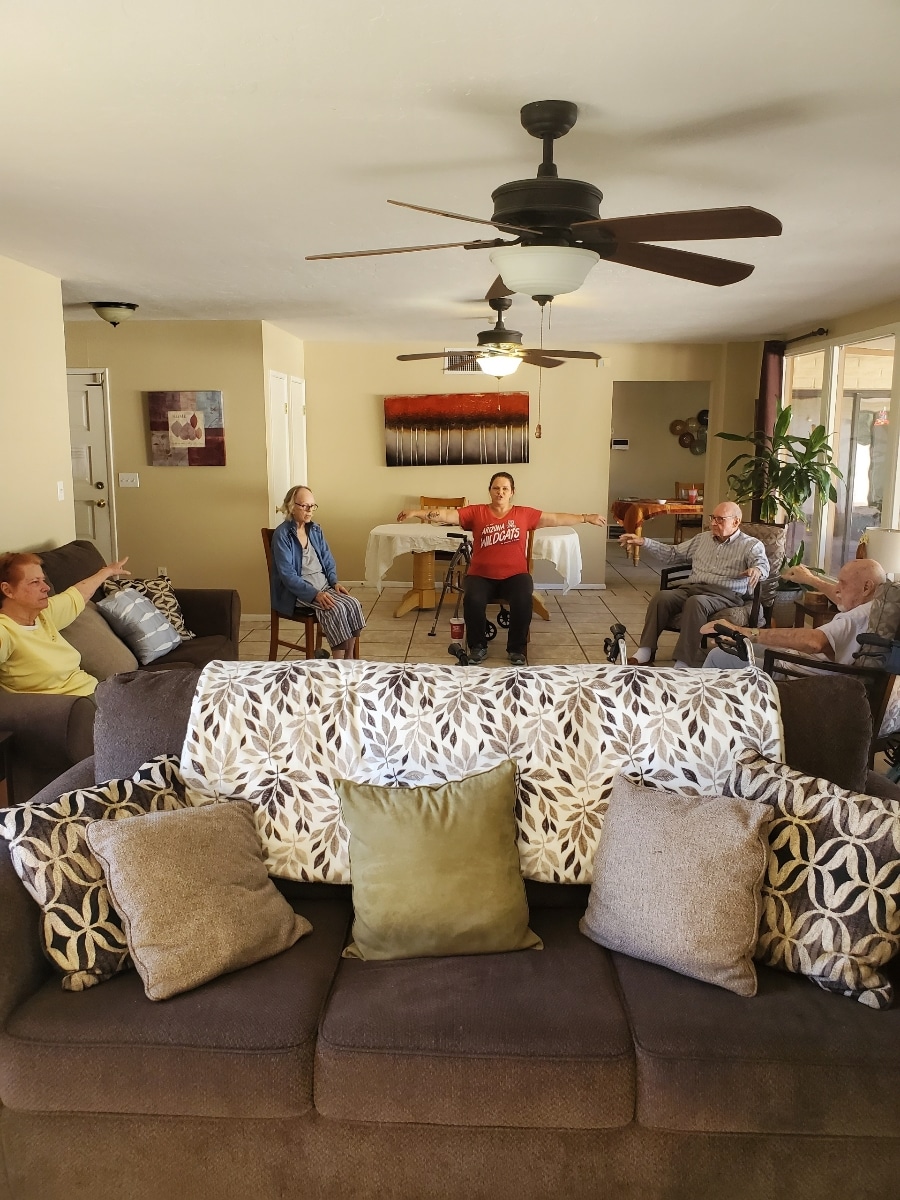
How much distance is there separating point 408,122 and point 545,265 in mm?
541

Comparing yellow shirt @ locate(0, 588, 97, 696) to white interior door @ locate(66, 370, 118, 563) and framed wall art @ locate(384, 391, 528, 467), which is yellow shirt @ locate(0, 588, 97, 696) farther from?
framed wall art @ locate(384, 391, 528, 467)

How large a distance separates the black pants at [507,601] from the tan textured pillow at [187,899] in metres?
3.93

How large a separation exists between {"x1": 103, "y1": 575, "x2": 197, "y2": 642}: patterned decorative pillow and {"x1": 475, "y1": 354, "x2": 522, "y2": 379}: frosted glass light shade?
239 centimetres

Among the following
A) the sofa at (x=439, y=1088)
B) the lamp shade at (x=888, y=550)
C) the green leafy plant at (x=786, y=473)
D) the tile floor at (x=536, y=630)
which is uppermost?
the green leafy plant at (x=786, y=473)

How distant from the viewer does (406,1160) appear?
5.48ft

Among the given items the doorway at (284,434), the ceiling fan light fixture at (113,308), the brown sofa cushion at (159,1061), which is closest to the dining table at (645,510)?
the doorway at (284,434)

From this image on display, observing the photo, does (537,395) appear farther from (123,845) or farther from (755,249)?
(123,845)

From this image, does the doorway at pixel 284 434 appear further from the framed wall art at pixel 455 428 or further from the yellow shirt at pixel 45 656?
the yellow shirt at pixel 45 656

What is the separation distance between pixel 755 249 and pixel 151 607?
129 inches

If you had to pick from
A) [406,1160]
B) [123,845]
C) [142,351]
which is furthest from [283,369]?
[406,1160]

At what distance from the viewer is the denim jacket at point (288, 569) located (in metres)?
5.06

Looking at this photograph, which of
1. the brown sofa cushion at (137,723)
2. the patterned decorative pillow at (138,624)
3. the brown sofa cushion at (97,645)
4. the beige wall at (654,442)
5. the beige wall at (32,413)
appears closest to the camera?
the brown sofa cushion at (137,723)

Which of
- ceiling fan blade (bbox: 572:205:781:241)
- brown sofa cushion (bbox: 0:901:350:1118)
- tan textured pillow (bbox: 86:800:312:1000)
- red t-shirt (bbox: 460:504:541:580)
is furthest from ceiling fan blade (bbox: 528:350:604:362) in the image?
brown sofa cushion (bbox: 0:901:350:1118)

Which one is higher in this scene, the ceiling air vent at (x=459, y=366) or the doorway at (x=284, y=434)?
the ceiling air vent at (x=459, y=366)
